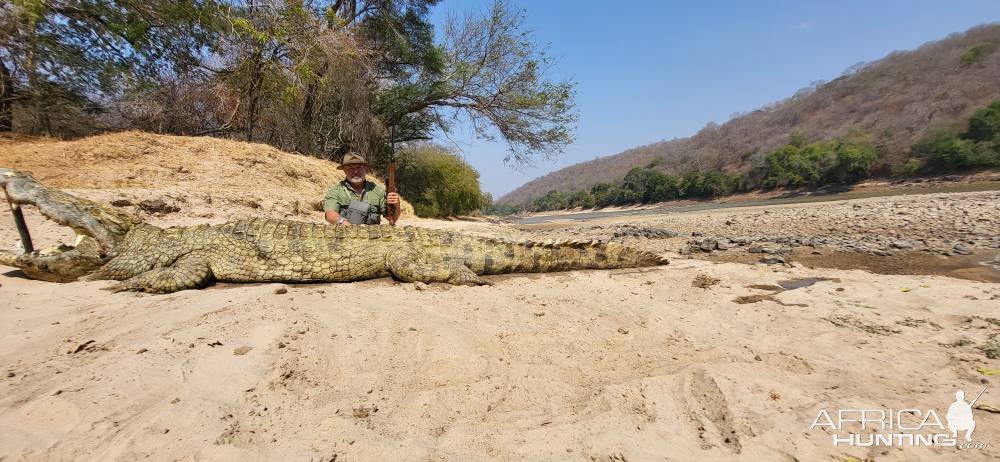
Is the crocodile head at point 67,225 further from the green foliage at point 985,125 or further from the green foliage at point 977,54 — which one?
the green foliage at point 977,54

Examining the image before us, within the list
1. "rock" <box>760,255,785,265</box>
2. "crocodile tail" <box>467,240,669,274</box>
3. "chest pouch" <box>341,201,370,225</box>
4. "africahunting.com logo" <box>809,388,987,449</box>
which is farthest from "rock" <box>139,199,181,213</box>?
"rock" <box>760,255,785,265</box>

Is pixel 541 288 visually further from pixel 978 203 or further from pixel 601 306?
pixel 978 203

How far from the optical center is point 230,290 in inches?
141

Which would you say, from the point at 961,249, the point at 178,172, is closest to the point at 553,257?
the point at 961,249

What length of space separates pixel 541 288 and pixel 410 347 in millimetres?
1971

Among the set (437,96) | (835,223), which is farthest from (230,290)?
(437,96)

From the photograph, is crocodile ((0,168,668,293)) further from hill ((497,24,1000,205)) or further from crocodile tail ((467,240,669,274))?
hill ((497,24,1000,205))

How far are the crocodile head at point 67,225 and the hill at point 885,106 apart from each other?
43153 mm

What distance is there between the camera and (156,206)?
6.66m

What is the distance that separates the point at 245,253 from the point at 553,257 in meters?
3.59

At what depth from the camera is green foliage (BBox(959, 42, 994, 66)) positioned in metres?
42.8

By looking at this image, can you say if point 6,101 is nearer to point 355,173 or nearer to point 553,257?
point 355,173

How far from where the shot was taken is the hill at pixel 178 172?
689 cm

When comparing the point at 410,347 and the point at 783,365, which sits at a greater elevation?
the point at 410,347
